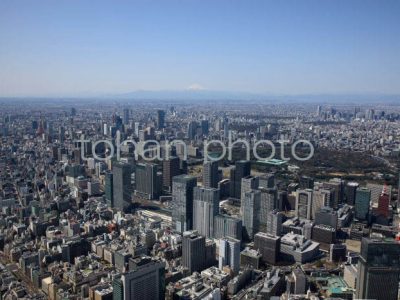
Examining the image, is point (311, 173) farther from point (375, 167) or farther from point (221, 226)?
point (221, 226)

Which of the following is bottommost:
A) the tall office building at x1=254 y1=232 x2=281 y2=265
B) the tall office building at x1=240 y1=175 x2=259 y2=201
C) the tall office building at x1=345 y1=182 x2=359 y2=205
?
the tall office building at x1=254 y1=232 x2=281 y2=265

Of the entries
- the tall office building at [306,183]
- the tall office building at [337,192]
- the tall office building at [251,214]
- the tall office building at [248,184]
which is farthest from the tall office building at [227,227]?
the tall office building at [306,183]

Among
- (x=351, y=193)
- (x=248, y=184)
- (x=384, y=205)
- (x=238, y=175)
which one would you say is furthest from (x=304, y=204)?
(x=238, y=175)

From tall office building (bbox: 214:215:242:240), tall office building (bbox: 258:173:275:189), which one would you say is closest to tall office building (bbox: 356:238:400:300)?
tall office building (bbox: 214:215:242:240)

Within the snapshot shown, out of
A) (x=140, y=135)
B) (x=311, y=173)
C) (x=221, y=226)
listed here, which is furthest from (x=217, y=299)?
(x=140, y=135)

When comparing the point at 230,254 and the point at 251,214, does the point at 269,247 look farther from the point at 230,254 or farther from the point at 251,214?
the point at 251,214

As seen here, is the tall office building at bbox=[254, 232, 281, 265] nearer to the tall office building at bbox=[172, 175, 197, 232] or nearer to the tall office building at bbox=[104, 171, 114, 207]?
the tall office building at bbox=[172, 175, 197, 232]
